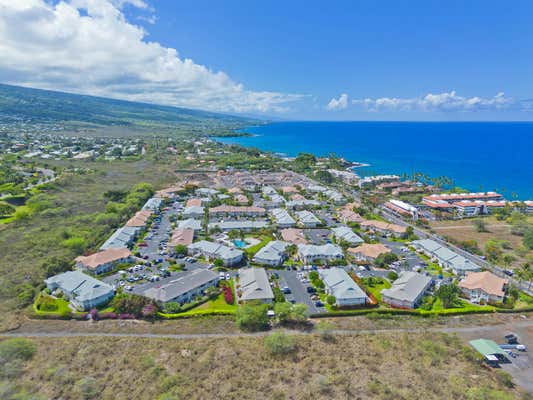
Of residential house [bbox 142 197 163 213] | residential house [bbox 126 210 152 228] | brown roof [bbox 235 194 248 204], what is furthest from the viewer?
brown roof [bbox 235 194 248 204]

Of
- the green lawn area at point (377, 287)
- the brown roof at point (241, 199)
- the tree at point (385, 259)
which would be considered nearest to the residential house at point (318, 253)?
the tree at point (385, 259)

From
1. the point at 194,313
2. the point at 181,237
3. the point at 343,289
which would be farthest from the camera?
the point at 181,237

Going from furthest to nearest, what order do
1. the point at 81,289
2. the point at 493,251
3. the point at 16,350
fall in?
the point at 493,251
the point at 81,289
the point at 16,350

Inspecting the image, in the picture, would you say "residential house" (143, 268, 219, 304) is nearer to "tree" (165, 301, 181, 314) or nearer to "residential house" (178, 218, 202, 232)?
"tree" (165, 301, 181, 314)

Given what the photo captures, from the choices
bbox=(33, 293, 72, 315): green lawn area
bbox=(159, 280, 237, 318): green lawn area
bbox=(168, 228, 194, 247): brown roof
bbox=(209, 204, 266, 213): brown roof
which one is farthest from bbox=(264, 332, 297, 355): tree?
bbox=(209, 204, 266, 213): brown roof

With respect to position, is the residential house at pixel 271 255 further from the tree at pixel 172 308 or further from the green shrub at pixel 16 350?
the green shrub at pixel 16 350

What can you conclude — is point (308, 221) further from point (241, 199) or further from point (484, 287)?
point (484, 287)

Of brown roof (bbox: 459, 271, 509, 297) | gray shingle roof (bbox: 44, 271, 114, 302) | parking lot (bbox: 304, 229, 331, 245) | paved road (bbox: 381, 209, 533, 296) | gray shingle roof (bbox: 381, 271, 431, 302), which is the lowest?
gray shingle roof (bbox: 44, 271, 114, 302)

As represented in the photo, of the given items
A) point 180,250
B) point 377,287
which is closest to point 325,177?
point 377,287
